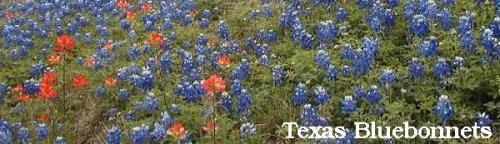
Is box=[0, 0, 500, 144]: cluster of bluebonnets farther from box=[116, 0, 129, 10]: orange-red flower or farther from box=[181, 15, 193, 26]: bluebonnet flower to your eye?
box=[116, 0, 129, 10]: orange-red flower

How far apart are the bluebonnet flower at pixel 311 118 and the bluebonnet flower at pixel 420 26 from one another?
156cm

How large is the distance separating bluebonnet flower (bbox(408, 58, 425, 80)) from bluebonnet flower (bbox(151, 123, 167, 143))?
2.03 metres

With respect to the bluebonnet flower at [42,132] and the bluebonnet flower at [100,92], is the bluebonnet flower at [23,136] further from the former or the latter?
the bluebonnet flower at [100,92]

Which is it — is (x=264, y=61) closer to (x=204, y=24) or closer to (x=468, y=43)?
(x=468, y=43)

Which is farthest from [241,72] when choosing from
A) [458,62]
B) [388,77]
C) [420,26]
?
[458,62]

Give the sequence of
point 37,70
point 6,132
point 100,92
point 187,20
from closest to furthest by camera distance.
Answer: point 6,132 < point 100,92 < point 37,70 < point 187,20

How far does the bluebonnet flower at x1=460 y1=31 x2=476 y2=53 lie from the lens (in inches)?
220

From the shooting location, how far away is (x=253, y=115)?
573cm

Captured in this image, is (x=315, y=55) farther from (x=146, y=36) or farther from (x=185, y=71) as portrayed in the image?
(x=146, y=36)

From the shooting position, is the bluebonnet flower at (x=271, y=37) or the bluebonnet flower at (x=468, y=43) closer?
the bluebonnet flower at (x=468, y=43)

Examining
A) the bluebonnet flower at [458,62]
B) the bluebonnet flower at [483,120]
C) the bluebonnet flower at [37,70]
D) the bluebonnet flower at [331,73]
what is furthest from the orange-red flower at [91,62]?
the bluebonnet flower at [483,120]

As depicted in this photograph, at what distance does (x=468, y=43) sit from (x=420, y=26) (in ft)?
1.94

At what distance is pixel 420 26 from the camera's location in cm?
609

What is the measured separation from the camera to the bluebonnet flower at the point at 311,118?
504 centimetres
